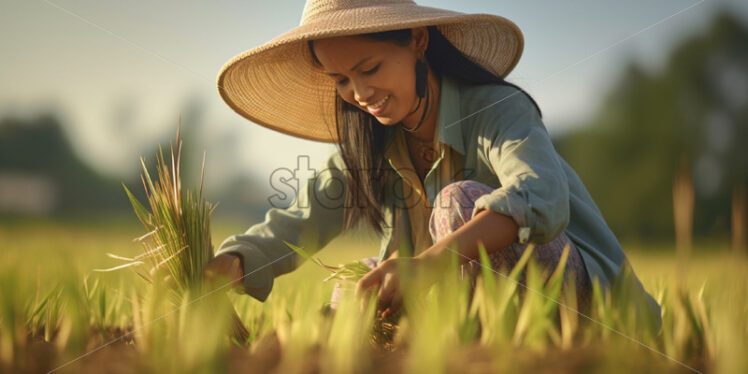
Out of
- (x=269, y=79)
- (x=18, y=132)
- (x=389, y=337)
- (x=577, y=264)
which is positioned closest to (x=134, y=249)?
(x=18, y=132)

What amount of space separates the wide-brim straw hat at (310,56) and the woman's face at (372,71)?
3.7 inches

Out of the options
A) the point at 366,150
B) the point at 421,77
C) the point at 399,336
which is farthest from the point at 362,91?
the point at 399,336


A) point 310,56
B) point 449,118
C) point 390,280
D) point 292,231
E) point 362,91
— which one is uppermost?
point 310,56

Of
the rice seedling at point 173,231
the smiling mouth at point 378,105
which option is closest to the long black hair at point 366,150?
the smiling mouth at point 378,105

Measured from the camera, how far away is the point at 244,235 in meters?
1.98

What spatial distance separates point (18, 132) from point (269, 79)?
140cm

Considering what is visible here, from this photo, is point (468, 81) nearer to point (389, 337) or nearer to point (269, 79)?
point (269, 79)

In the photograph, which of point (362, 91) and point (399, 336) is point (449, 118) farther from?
point (399, 336)

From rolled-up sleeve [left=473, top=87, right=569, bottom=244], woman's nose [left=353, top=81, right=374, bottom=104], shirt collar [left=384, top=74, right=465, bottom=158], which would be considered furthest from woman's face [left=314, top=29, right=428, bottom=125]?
rolled-up sleeve [left=473, top=87, right=569, bottom=244]

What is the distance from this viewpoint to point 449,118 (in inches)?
79.2

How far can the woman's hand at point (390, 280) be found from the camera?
1.18m

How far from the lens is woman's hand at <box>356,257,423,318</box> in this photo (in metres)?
1.18

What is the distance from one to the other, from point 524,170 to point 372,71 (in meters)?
0.68

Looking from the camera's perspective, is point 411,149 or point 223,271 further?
point 411,149
